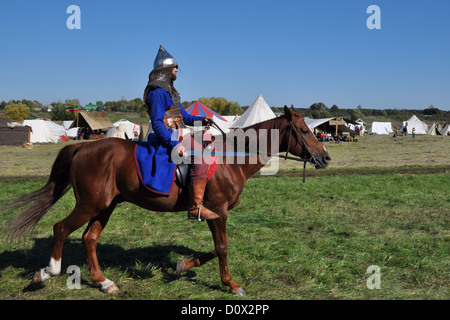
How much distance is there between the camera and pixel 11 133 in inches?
1410

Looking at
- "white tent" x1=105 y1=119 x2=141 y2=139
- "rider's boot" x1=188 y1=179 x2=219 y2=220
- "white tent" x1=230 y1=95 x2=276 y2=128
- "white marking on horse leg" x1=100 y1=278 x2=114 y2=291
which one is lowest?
"white marking on horse leg" x1=100 y1=278 x2=114 y2=291

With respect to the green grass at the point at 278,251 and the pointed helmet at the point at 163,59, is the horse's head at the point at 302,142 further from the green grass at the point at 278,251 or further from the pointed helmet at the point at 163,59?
the pointed helmet at the point at 163,59

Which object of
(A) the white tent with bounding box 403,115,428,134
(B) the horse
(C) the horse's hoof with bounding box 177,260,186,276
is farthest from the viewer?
(A) the white tent with bounding box 403,115,428,134

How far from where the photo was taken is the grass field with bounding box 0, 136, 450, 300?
511 cm

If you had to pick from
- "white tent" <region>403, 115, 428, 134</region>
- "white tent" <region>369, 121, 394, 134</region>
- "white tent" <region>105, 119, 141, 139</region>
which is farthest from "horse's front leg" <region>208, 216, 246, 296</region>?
"white tent" <region>369, 121, 394, 134</region>

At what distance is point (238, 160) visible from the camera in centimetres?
543

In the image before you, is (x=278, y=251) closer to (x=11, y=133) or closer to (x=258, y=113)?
(x=258, y=113)

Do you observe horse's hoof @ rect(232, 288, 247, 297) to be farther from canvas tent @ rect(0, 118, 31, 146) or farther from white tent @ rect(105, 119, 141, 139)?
canvas tent @ rect(0, 118, 31, 146)

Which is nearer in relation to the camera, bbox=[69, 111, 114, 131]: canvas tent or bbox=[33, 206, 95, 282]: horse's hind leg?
bbox=[33, 206, 95, 282]: horse's hind leg

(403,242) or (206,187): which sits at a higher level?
(206,187)

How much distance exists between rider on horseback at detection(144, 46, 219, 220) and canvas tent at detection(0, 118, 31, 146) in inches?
1420
